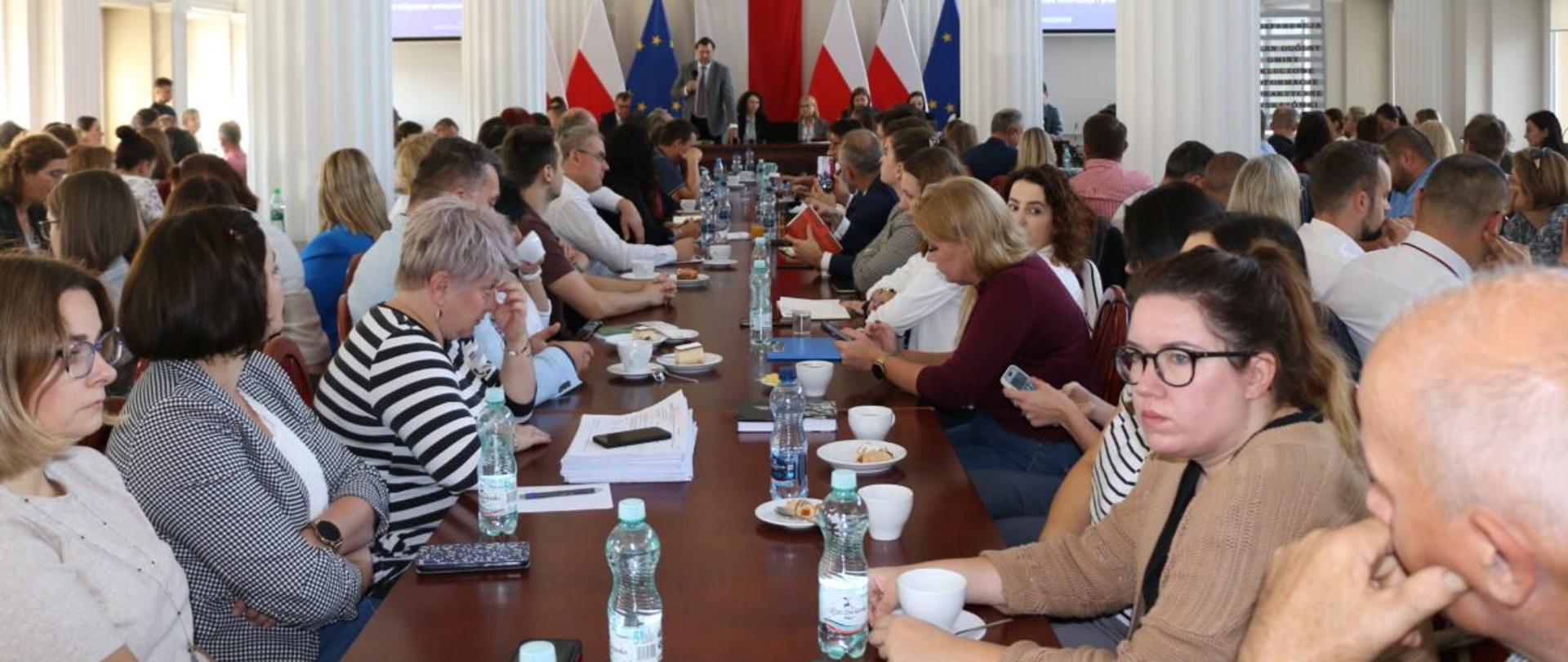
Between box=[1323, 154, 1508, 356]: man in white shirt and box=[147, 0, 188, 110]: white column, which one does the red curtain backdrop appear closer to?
box=[147, 0, 188, 110]: white column

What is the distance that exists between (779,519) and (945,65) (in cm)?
1521

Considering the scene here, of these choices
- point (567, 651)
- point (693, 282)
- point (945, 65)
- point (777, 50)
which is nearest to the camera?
point (567, 651)

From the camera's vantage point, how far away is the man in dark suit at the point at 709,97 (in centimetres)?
1700

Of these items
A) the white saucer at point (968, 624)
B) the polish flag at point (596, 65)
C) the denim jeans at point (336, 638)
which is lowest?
the denim jeans at point (336, 638)

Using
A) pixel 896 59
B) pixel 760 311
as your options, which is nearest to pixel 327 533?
pixel 760 311

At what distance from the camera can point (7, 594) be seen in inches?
71.7

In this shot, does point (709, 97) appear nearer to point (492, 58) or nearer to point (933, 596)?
point (492, 58)

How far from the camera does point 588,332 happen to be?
191 inches

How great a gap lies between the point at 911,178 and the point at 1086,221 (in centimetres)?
139

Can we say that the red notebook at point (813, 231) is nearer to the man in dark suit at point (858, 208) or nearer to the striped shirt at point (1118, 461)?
the man in dark suit at point (858, 208)

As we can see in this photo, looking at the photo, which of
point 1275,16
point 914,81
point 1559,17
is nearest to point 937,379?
point 914,81

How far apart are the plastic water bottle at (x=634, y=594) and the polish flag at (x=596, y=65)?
15.0m

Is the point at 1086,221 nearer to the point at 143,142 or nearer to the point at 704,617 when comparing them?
the point at 704,617

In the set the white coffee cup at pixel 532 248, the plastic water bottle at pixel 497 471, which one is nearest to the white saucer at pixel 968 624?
the plastic water bottle at pixel 497 471
